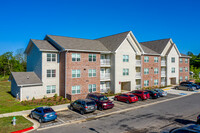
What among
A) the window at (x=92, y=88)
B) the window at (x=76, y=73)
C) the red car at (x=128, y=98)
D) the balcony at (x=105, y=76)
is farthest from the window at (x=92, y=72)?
the red car at (x=128, y=98)

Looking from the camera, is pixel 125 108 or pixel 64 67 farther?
pixel 64 67

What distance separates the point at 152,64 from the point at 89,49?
18.1 m

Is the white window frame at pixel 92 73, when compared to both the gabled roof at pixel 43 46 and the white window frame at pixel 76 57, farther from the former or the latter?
the gabled roof at pixel 43 46

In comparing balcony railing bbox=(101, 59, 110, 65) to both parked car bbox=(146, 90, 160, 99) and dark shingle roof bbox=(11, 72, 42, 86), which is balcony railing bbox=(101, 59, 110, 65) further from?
dark shingle roof bbox=(11, 72, 42, 86)

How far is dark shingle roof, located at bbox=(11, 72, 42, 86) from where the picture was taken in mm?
24609

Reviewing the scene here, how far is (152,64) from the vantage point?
3856 cm

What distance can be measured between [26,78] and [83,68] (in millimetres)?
9523

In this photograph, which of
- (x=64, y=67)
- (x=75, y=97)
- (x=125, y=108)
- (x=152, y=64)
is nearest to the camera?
(x=125, y=108)

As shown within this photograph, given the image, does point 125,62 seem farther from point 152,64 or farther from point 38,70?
point 38,70

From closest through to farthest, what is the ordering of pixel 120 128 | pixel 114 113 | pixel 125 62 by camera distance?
pixel 120 128, pixel 114 113, pixel 125 62

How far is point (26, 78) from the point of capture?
85.4 ft

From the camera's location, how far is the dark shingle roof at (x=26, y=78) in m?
24.6

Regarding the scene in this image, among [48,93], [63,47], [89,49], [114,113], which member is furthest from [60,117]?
[89,49]

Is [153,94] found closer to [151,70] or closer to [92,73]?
[92,73]
